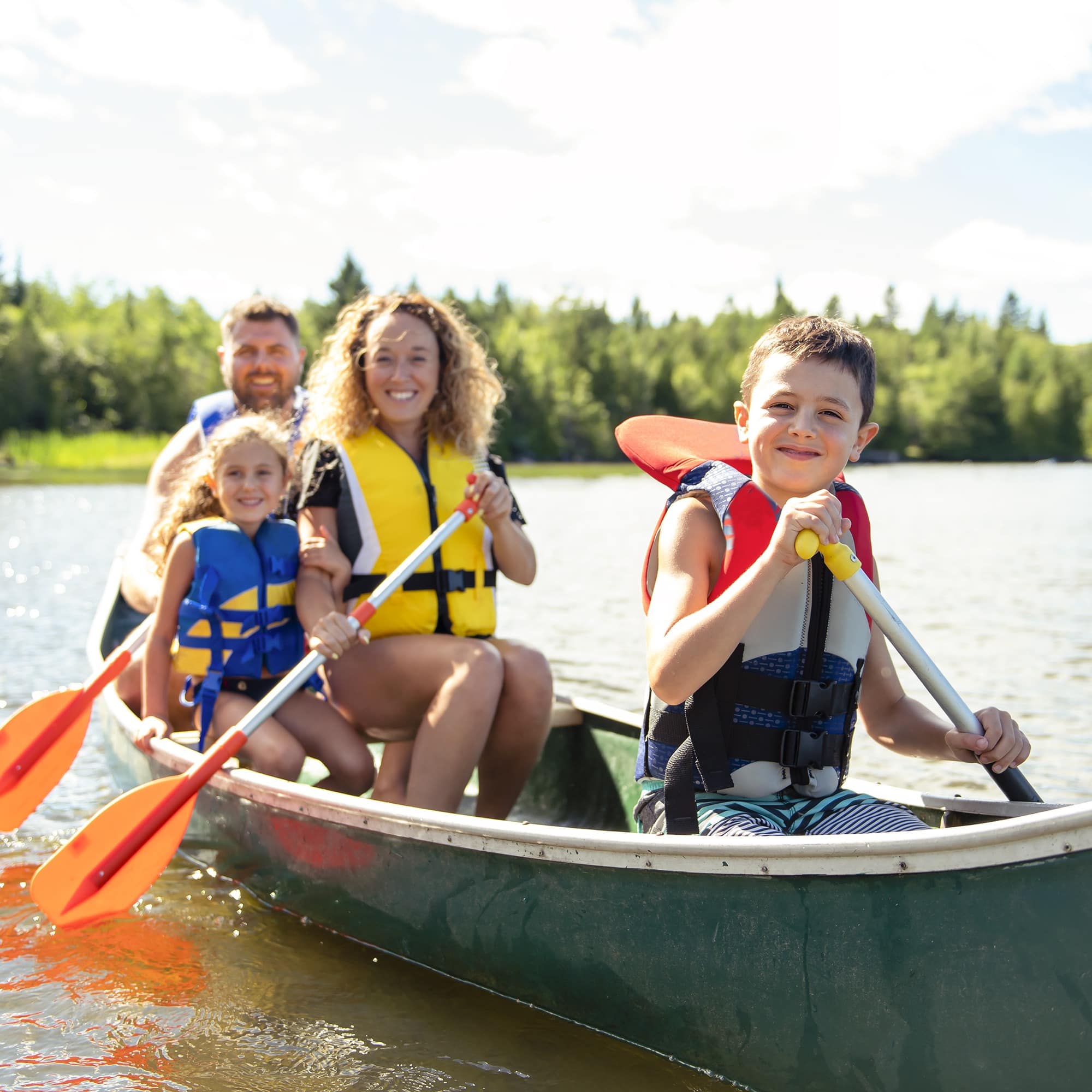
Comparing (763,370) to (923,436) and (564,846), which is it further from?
(923,436)

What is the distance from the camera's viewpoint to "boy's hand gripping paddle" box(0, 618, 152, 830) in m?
3.73

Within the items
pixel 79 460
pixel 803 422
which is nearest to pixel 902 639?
pixel 803 422

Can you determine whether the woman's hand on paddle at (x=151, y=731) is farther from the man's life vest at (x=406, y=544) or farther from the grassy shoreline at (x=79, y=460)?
the grassy shoreline at (x=79, y=460)

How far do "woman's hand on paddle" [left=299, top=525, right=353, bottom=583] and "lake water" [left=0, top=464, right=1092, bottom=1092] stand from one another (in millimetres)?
987

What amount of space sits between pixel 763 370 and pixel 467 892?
4.30 feet

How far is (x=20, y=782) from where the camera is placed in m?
3.74

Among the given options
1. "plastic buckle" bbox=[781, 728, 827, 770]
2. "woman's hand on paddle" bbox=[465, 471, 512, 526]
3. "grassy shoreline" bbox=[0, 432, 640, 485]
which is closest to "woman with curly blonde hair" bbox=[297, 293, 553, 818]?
"woman's hand on paddle" bbox=[465, 471, 512, 526]

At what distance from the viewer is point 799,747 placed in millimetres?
2260

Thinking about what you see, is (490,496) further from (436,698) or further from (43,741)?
(43,741)

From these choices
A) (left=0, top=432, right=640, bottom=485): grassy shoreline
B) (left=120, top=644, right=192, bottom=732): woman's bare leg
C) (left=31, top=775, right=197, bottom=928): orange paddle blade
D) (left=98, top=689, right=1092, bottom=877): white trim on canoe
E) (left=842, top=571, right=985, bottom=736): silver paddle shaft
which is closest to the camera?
(left=98, top=689, right=1092, bottom=877): white trim on canoe

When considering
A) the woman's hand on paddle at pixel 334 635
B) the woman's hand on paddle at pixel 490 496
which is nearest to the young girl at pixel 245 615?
the woman's hand on paddle at pixel 334 635

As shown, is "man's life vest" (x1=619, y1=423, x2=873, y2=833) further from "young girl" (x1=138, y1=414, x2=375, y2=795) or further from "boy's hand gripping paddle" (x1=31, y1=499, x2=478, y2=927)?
"young girl" (x1=138, y1=414, x2=375, y2=795)

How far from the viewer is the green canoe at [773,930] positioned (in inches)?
73.4

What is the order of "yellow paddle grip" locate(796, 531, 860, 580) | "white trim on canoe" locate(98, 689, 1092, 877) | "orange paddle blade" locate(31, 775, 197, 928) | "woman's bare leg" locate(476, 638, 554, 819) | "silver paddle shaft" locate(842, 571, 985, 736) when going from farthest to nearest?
"woman's bare leg" locate(476, 638, 554, 819) < "orange paddle blade" locate(31, 775, 197, 928) < "silver paddle shaft" locate(842, 571, 985, 736) < "yellow paddle grip" locate(796, 531, 860, 580) < "white trim on canoe" locate(98, 689, 1092, 877)
